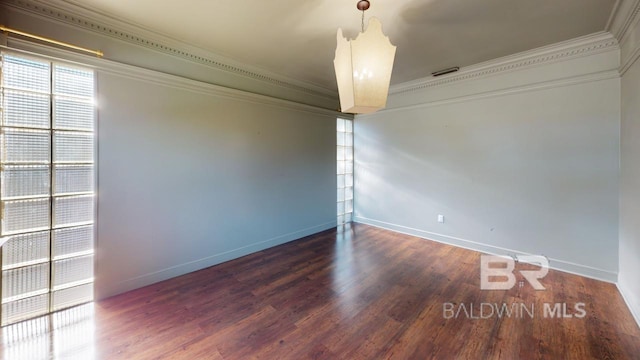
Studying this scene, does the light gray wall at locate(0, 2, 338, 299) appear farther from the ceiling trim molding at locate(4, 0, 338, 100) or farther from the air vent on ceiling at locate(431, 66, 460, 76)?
the air vent on ceiling at locate(431, 66, 460, 76)

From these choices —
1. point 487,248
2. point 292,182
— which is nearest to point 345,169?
point 292,182

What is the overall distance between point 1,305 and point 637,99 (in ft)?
19.1

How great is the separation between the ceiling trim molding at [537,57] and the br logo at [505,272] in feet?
8.43

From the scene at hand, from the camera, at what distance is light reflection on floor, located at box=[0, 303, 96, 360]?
1763mm

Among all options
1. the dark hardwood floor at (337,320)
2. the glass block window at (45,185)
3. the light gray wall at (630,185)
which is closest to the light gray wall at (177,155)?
the glass block window at (45,185)

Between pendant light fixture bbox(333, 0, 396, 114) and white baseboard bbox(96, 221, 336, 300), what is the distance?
270 cm

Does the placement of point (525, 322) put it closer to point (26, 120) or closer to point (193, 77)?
point (193, 77)

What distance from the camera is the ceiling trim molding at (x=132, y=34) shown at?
213cm

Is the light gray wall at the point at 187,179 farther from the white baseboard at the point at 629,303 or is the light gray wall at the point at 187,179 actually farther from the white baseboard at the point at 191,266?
the white baseboard at the point at 629,303

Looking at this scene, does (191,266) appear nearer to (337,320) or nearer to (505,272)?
(337,320)

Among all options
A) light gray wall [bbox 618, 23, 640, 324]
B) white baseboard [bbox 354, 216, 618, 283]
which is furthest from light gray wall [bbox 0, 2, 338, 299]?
light gray wall [bbox 618, 23, 640, 324]

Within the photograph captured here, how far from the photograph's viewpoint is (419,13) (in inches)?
92.0

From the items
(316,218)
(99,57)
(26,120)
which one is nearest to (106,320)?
(26,120)

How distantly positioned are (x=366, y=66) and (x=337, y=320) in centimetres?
215
